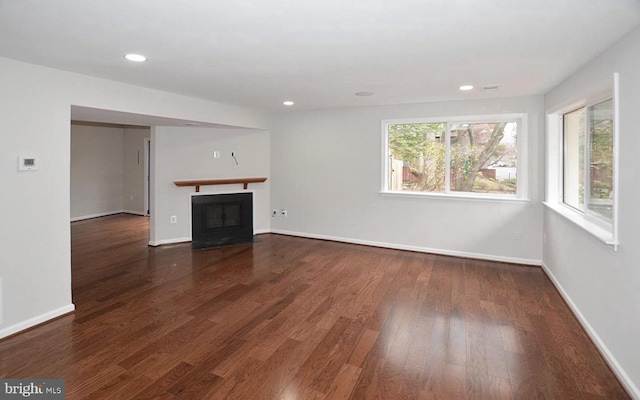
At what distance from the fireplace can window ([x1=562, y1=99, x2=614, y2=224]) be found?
453 cm

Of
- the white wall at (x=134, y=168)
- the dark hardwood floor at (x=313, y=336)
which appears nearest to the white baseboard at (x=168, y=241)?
the dark hardwood floor at (x=313, y=336)

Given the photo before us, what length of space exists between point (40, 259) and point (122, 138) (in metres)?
6.57

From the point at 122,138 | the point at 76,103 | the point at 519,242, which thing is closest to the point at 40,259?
the point at 76,103

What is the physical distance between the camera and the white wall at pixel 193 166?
5.61m

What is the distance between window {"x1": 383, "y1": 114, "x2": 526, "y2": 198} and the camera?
478cm

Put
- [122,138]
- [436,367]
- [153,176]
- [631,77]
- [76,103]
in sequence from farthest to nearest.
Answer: [122,138], [153,176], [76,103], [436,367], [631,77]

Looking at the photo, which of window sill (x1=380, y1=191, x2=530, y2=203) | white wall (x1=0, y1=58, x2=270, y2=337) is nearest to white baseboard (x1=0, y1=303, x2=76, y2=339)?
white wall (x1=0, y1=58, x2=270, y2=337)

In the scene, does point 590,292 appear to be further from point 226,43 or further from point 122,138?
point 122,138

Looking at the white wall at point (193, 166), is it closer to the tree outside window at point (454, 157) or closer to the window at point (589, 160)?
the tree outside window at point (454, 157)

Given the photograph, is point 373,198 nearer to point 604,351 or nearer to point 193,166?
point 193,166

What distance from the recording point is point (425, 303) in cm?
346

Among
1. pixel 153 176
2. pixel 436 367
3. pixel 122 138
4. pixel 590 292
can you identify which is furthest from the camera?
pixel 122 138

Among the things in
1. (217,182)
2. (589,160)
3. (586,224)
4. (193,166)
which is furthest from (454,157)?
(193,166)

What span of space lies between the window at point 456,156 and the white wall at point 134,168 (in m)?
6.03
